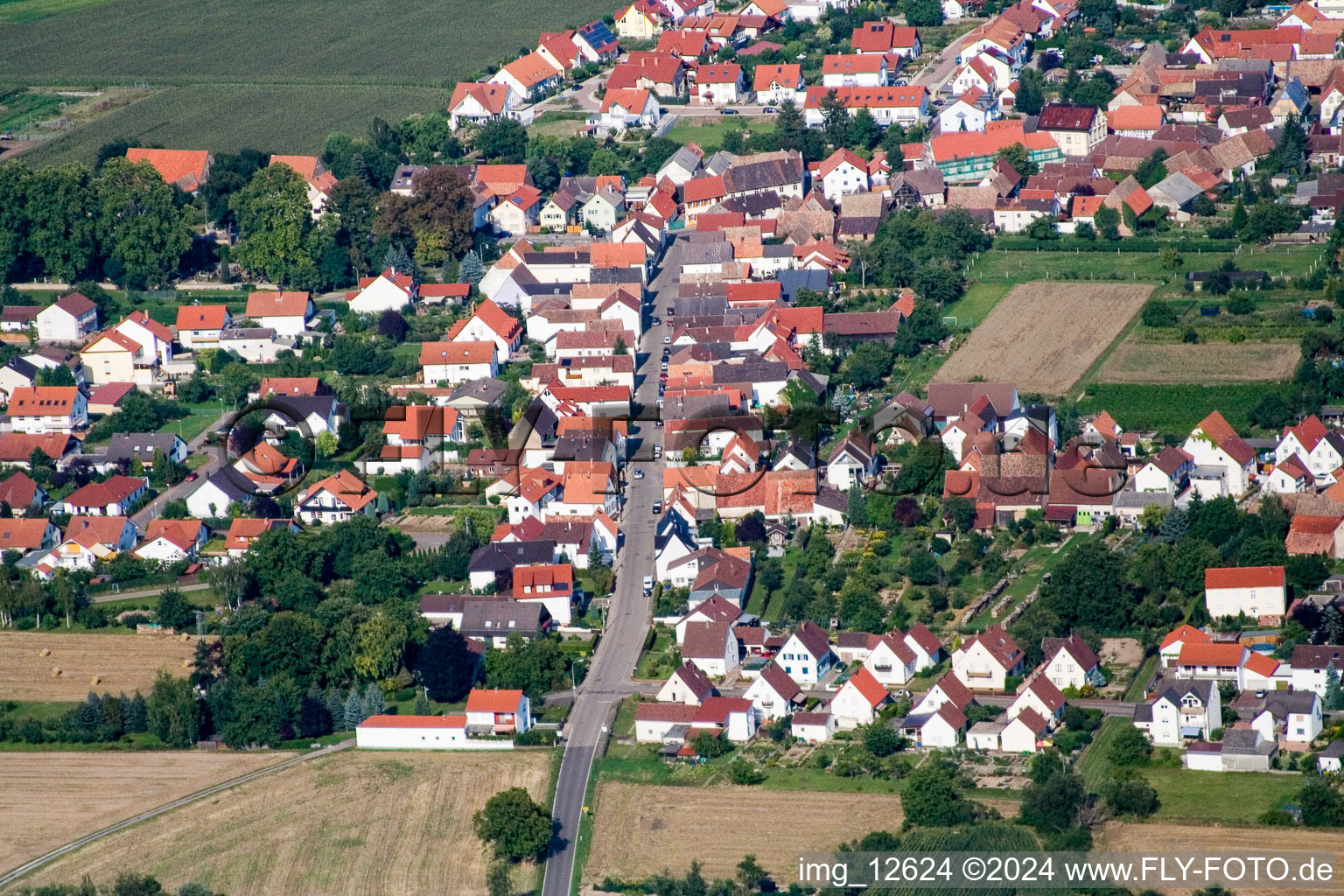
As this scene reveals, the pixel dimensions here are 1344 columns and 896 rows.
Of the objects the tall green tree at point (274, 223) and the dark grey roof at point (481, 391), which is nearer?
the dark grey roof at point (481, 391)

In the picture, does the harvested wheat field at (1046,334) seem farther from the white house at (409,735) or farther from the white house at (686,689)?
the white house at (409,735)

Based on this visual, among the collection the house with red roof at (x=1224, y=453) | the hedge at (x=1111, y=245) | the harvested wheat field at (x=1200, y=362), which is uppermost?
the hedge at (x=1111, y=245)

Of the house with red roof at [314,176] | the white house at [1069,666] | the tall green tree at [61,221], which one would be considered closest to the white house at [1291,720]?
the white house at [1069,666]

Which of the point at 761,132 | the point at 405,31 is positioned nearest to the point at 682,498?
the point at 761,132

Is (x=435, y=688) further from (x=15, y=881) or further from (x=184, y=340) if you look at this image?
(x=184, y=340)

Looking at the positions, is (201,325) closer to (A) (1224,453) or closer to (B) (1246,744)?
(A) (1224,453)
